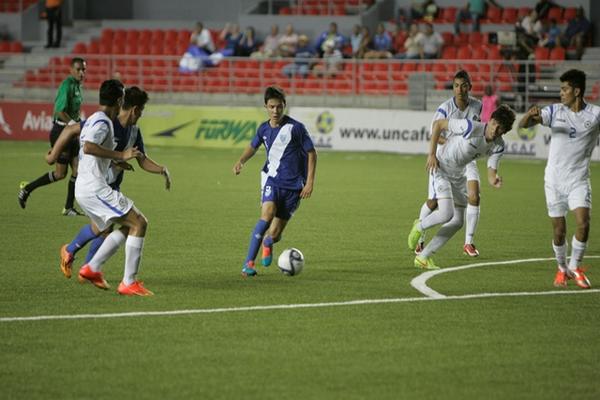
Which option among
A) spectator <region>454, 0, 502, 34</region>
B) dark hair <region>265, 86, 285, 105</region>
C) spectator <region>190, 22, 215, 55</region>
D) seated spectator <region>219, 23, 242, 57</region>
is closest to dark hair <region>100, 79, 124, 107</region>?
dark hair <region>265, 86, 285, 105</region>

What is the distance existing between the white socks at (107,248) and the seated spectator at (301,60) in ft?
71.6

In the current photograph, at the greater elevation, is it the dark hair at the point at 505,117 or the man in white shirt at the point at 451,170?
the dark hair at the point at 505,117

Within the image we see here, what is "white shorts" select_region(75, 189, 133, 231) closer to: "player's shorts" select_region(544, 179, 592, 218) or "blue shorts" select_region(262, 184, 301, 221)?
"blue shorts" select_region(262, 184, 301, 221)

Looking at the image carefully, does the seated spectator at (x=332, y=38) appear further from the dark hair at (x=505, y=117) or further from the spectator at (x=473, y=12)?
the dark hair at (x=505, y=117)

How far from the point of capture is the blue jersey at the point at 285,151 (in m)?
11.6

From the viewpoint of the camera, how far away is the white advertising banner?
1085 inches

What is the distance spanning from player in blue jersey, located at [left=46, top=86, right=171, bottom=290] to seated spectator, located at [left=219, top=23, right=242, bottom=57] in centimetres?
2304

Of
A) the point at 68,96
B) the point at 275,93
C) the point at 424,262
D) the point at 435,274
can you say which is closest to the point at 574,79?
the point at 435,274

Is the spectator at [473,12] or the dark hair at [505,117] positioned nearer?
the dark hair at [505,117]

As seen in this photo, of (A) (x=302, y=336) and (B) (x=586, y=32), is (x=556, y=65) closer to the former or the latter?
(B) (x=586, y=32)

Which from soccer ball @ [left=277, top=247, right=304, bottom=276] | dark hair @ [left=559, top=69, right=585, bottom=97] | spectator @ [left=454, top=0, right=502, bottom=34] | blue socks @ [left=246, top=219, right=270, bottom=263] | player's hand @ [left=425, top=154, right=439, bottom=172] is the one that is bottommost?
soccer ball @ [left=277, top=247, right=304, bottom=276]

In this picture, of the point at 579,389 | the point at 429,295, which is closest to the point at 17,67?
the point at 429,295

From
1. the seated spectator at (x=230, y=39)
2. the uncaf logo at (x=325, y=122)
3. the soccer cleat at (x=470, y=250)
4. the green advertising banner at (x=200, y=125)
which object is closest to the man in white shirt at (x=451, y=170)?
the soccer cleat at (x=470, y=250)

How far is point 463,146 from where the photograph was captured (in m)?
12.0
